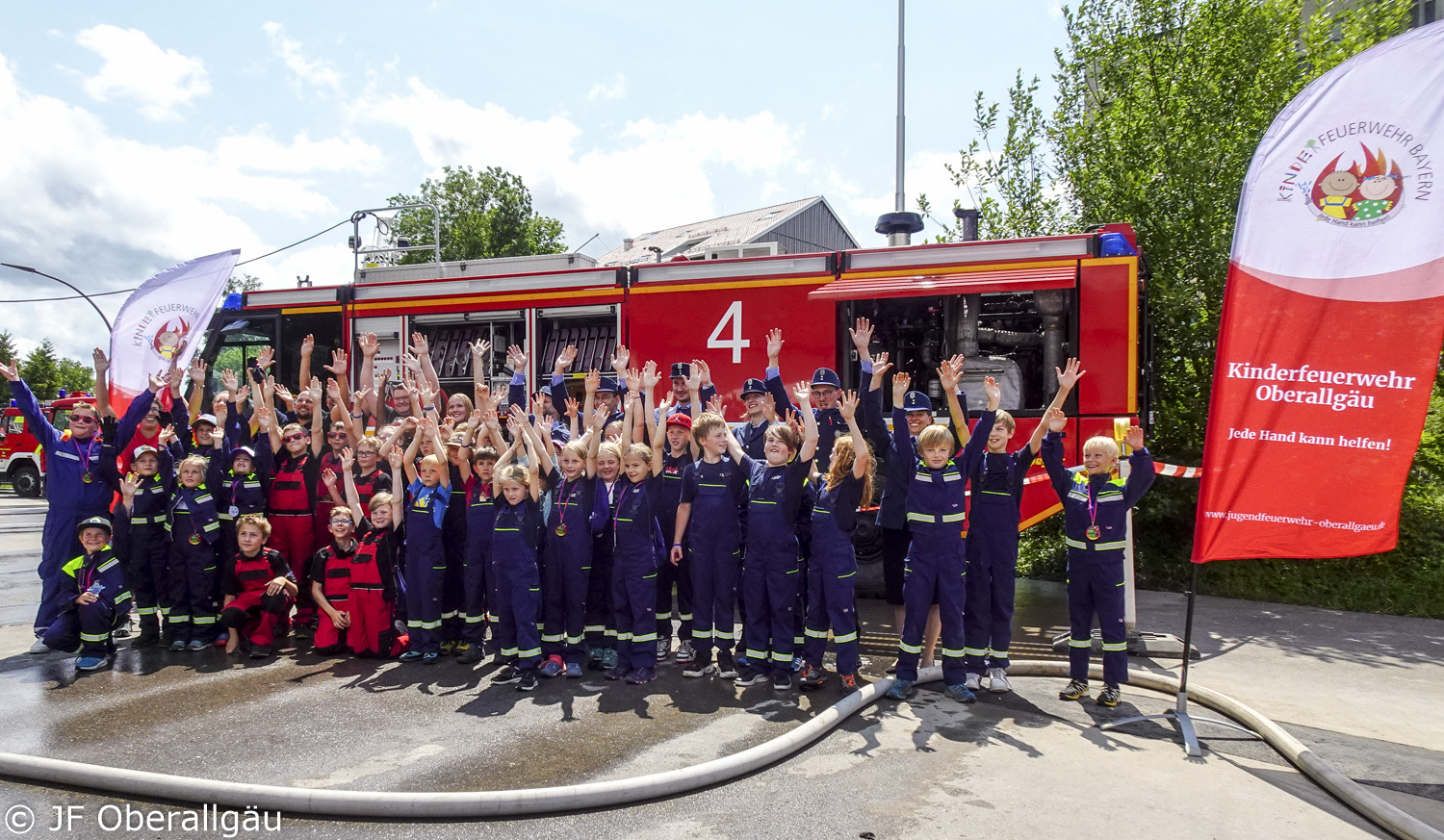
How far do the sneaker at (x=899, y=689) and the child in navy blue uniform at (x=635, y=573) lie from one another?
1.50 m

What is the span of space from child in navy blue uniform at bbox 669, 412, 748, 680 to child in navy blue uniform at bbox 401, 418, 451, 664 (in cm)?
163

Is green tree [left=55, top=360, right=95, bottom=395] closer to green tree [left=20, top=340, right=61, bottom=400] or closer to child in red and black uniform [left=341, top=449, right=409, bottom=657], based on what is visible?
green tree [left=20, top=340, right=61, bottom=400]

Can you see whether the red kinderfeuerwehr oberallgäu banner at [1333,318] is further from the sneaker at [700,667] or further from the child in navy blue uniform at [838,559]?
the sneaker at [700,667]

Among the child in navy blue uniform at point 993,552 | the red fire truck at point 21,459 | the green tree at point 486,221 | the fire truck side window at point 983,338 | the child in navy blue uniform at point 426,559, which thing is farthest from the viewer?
the green tree at point 486,221

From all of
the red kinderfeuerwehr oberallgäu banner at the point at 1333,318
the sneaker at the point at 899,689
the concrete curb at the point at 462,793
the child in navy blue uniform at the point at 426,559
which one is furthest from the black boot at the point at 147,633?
the red kinderfeuerwehr oberallgäu banner at the point at 1333,318

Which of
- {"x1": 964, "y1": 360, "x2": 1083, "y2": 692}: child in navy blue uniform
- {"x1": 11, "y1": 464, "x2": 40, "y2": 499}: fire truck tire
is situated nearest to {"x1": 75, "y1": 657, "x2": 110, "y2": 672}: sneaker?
{"x1": 964, "y1": 360, "x2": 1083, "y2": 692}: child in navy blue uniform

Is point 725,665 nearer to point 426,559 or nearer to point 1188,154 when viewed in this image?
point 426,559

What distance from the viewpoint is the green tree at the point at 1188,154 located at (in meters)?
9.87

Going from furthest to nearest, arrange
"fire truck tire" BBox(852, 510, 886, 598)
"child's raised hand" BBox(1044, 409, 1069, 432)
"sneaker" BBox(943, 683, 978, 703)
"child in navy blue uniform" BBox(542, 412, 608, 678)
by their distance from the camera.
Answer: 1. "fire truck tire" BBox(852, 510, 886, 598)
2. "child in navy blue uniform" BBox(542, 412, 608, 678)
3. "child's raised hand" BBox(1044, 409, 1069, 432)
4. "sneaker" BBox(943, 683, 978, 703)

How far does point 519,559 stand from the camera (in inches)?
221

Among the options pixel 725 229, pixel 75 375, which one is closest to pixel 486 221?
pixel 725 229

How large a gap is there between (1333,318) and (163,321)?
9.30 meters

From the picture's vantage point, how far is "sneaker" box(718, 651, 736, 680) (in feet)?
19.1

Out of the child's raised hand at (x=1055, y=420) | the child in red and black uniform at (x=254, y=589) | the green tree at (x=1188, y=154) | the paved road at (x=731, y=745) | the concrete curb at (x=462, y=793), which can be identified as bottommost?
the paved road at (x=731, y=745)
